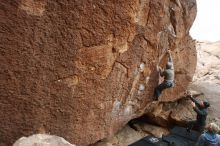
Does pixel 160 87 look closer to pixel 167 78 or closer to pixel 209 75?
pixel 167 78

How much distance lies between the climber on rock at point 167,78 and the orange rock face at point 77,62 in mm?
228

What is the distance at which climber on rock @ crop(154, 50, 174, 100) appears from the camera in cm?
893

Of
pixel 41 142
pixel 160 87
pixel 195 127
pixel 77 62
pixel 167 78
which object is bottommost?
pixel 195 127

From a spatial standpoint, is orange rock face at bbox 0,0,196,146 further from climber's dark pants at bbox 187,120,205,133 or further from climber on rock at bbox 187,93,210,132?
climber's dark pants at bbox 187,120,205,133

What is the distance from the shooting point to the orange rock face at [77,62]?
6.45m

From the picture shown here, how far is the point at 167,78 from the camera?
29.5 ft

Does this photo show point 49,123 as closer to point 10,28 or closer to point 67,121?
point 67,121

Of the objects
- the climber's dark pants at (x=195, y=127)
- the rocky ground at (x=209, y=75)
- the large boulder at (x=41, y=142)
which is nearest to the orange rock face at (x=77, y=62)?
the large boulder at (x=41, y=142)

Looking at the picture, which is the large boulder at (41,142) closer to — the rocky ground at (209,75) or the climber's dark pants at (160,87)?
the climber's dark pants at (160,87)

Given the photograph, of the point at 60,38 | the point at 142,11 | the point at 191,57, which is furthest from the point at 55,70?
the point at 191,57

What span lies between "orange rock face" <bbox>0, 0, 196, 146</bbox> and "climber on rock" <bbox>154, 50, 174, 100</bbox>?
23 cm

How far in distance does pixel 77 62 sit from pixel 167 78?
2.82 metres

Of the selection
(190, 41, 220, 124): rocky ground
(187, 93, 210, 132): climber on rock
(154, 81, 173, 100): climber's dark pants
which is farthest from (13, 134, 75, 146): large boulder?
(190, 41, 220, 124): rocky ground

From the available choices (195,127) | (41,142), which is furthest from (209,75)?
(41,142)
